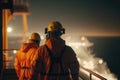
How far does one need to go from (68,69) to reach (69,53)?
27cm

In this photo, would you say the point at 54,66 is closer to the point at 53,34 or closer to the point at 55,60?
the point at 55,60

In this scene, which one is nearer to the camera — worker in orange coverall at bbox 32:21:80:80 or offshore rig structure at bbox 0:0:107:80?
worker in orange coverall at bbox 32:21:80:80

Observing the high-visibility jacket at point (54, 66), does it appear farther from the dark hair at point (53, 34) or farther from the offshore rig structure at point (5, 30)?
the offshore rig structure at point (5, 30)

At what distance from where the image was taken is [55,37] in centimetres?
438

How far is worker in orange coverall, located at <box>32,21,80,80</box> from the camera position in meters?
4.31

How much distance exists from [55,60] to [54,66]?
101 millimetres

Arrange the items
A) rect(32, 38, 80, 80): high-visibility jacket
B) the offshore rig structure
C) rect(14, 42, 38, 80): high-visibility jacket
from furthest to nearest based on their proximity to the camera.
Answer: the offshore rig structure
rect(14, 42, 38, 80): high-visibility jacket
rect(32, 38, 80, 80): high-visibility jacket

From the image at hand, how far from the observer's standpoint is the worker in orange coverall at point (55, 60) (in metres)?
4.31

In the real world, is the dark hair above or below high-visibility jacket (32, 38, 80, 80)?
above

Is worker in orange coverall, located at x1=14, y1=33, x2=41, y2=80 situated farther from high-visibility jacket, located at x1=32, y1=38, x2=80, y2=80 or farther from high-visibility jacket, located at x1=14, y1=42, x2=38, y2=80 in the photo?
high-visibility jacket, located at x1=32, y1=38, x2=80, y2=80

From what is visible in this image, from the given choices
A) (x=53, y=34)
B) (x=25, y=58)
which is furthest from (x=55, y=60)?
(x=25, y=58)

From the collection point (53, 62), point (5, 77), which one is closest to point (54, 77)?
point (53, 62)

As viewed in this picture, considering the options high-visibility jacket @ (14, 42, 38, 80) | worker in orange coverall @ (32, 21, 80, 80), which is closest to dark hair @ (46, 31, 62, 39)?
worker in orange coverall @ (32, 21, 80, 80)

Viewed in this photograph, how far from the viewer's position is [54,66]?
4367 millimetres
